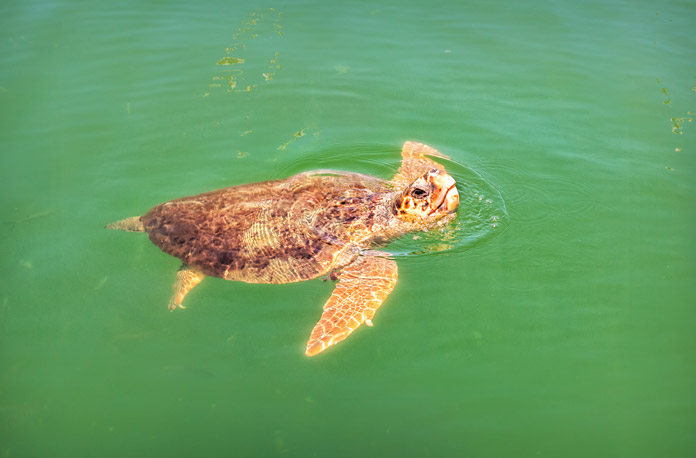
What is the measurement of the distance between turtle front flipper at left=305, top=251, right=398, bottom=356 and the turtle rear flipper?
2315mm

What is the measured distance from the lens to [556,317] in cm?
445

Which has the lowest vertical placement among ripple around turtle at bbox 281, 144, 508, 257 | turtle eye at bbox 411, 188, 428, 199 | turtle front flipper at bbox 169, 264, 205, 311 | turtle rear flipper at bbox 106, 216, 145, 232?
turtle front flipper at bbox 169, 264, 205, 311

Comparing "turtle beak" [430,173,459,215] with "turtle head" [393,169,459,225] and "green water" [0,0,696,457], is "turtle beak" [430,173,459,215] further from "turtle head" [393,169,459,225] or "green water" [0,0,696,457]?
"green water" [0,0,696,457]

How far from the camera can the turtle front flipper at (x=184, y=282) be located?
15.3ft

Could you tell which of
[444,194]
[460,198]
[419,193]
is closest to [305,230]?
[419,193]

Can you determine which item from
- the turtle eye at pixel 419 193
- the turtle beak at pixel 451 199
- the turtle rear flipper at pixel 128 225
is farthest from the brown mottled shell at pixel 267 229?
the turtle beak at pixel 451 199

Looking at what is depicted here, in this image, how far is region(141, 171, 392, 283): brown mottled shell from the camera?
4.83 metres

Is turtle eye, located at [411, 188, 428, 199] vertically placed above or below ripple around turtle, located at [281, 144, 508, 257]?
above

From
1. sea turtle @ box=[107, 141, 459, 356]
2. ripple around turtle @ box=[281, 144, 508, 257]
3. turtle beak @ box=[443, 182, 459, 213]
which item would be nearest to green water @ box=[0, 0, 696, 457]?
ripple around turtle @ box=[281, 144, 508, 257]

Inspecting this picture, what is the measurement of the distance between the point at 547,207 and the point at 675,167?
204 cm

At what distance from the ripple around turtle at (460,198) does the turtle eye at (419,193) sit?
1.36ft

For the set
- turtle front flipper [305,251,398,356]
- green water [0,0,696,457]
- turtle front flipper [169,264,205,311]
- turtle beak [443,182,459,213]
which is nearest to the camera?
green water [0,0,696,457]

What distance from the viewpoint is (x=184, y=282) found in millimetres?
4781

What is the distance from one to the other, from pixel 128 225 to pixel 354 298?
2707mm
